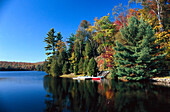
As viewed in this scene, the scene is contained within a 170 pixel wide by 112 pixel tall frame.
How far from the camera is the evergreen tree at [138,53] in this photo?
603 inches

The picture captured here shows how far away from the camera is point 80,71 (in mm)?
30125

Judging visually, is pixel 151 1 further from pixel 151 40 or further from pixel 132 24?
pixel 151 40

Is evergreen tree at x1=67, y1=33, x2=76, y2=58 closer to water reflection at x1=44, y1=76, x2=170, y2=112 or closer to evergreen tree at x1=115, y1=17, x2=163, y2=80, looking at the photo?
evergreen tree at x1=115, y1=17, x2=163, y2=80

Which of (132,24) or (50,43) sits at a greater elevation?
(50,43)

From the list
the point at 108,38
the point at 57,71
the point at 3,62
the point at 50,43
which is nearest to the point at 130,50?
the point at 108,38

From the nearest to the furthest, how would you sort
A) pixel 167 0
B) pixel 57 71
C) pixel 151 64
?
pixel 151 64 → pixel 167 0 → pixel 57 71

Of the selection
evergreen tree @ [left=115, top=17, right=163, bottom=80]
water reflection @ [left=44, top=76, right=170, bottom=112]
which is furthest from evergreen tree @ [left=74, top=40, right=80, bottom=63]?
water reflection @ [left=44, top=76, right=170, bottom=112]

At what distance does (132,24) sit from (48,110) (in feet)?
59.1

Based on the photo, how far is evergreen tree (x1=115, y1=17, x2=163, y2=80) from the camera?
50.2ft

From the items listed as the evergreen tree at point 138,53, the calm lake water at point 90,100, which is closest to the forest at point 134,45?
the evergreen tree at point 138,53

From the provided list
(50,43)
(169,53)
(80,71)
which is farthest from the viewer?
(50,43)

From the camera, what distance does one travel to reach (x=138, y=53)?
15453 millimetres

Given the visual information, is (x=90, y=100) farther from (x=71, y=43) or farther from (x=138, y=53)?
(x=71, y=43)

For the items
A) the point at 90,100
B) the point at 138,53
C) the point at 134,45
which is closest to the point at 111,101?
the point at 90,100
